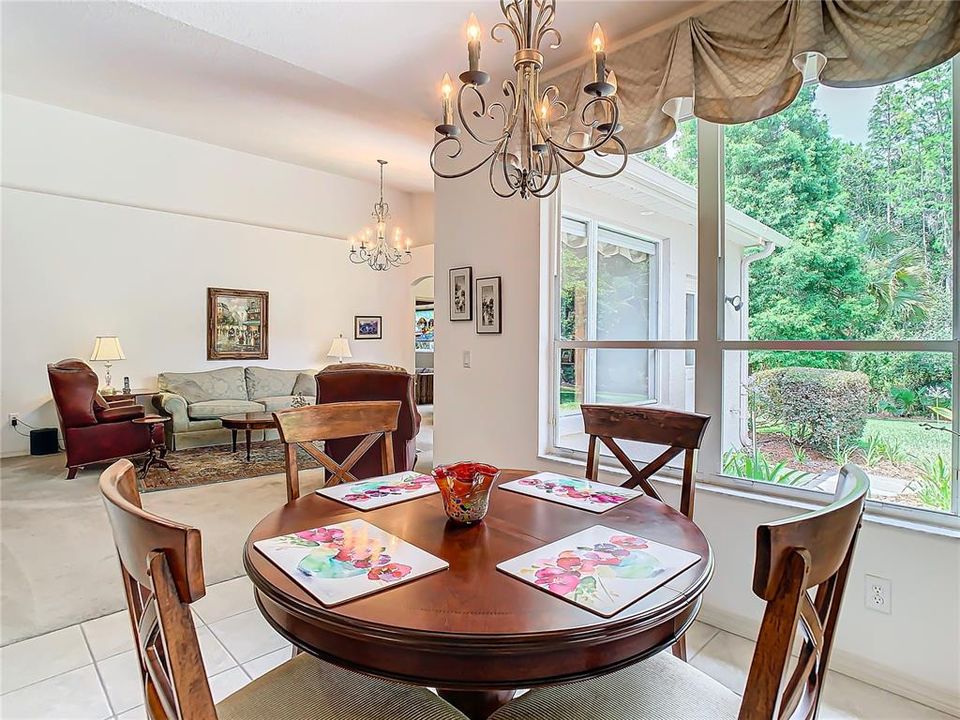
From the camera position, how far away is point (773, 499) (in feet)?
7.09

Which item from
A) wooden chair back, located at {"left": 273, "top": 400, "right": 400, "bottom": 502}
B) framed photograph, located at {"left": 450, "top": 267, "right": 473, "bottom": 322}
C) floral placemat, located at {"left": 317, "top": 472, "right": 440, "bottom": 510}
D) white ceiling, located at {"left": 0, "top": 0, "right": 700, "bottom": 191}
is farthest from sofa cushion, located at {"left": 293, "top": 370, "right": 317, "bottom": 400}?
floral placemat, located at {"left": 317, "top": 472, "right": 440, "bottom": 510}

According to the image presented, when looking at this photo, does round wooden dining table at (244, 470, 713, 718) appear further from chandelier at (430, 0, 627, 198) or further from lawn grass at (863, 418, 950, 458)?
lawn grass at (863, 418, 950, 458)

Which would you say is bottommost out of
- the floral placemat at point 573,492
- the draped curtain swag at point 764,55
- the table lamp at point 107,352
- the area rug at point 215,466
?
the area rug at point 215,466

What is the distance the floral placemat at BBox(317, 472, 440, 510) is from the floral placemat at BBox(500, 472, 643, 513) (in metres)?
0.27

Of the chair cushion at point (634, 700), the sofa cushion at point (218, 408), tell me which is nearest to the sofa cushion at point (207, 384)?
the sofa cushion at point (218, 408)

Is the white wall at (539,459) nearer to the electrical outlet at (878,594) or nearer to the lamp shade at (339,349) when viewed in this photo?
the electrical outlet at (878,594)

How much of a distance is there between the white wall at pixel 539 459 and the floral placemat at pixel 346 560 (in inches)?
65.5

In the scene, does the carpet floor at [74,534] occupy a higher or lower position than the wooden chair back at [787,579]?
lower

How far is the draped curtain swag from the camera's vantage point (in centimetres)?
183

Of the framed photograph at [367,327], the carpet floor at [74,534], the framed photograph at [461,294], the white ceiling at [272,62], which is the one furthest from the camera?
the framed photograph at [367,327]

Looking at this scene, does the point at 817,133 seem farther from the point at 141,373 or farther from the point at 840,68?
the point at 141,373

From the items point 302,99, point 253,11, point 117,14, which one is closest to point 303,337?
point 302,99

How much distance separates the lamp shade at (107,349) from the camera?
5551 mm

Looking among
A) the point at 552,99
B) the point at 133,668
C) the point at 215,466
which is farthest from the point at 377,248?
the point at 133,668
